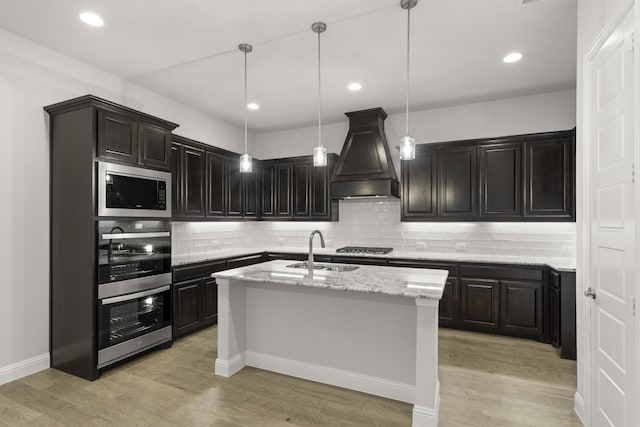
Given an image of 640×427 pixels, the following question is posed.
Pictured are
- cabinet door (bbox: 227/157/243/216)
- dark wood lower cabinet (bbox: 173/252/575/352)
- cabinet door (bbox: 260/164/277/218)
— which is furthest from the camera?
cabinet door (bbox: 260/164/277/218)

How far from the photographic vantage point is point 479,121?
Answer: 4.64m

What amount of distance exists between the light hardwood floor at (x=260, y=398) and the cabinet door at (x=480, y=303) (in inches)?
28.4

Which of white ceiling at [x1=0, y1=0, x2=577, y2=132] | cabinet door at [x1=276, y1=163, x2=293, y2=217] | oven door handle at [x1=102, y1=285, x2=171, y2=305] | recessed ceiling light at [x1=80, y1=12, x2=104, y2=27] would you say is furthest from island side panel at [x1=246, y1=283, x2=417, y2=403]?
recessed ceiling light at [x1=80, y1=12, x2=104, y2=27]

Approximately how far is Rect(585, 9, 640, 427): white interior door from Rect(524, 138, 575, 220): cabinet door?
6.58 feet

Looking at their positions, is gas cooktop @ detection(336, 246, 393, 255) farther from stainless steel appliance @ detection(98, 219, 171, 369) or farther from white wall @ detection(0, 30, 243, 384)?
white wall @ detection(0, 30, 243, 384)

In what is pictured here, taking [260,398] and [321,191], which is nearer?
[260,398]

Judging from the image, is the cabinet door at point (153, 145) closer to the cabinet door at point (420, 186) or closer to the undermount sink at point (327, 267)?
the undermount sink at point (327, 267)

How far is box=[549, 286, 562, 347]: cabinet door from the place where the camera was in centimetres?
361

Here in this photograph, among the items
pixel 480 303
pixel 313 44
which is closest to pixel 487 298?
pixel 480 303

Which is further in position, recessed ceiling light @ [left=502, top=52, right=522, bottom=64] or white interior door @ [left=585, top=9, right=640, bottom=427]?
recessed ceiling light @ [left=502, top=52, right=522, bottom=64]

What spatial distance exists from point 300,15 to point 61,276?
323 centimetres

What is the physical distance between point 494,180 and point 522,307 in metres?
1.61

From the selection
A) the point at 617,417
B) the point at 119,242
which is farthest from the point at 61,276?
the point at 617,417

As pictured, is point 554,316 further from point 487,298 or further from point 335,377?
point 335,377
